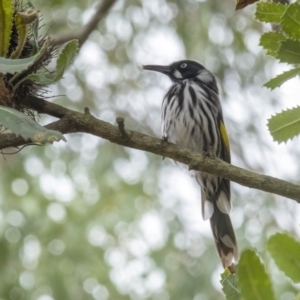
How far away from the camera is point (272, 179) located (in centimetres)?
257

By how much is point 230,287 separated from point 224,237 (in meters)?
3.25

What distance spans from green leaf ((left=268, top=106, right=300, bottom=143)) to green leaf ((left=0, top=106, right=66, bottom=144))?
2.30ft

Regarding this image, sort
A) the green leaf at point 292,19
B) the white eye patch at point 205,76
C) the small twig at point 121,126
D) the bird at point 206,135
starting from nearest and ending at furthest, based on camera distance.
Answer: the green leaf at point 292,19 → the small twig at point 121,126 → the bird at point 206,135 → the white eye patch at point 205,76

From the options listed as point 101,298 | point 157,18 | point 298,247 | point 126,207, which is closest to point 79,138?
point 126,207

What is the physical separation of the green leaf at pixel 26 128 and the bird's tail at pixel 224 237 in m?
2.82

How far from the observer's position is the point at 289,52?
2.03 meters

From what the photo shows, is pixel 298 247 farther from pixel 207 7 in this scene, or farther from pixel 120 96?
pixel 120 96

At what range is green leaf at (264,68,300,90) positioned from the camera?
2139 millimetres

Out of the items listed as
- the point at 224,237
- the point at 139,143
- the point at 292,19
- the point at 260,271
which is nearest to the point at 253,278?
the point at 260,271

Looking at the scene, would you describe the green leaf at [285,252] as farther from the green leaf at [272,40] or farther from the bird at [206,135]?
the bird at [206,135]

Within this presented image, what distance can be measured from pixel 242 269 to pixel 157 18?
7.58 meters

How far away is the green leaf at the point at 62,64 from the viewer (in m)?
2.25

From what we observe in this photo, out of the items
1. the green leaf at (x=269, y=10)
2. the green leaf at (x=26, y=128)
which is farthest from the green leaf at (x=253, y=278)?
the green leaf at (x=269, y=10)

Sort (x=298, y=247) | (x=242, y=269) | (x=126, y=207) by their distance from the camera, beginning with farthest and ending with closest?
(x=126, y=207)
(x=298, y=247)
(x=242, y=269)
